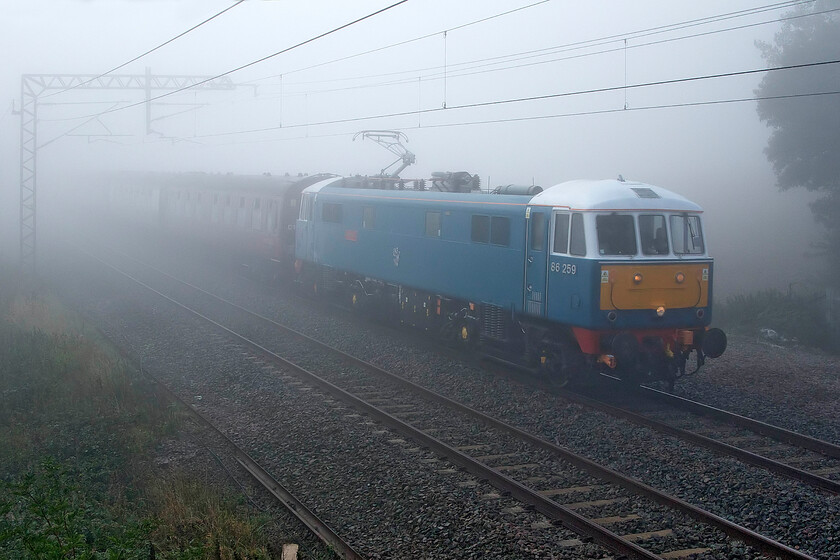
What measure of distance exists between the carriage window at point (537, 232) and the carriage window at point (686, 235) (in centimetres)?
195

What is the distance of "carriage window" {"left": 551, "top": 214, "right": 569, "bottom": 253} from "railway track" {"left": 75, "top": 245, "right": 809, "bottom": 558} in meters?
2.81

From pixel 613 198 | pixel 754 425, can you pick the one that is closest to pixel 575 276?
pixel 613 198

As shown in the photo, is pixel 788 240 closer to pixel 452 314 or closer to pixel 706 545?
Answer: pixel 452 314

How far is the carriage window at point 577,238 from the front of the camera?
11.2 meters

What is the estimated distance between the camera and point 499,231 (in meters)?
13.1

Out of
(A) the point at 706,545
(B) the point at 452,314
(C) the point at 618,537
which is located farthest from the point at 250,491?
(B) the point at 452,314

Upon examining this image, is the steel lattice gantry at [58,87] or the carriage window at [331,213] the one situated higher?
the steel lattice gantry at [58,87]

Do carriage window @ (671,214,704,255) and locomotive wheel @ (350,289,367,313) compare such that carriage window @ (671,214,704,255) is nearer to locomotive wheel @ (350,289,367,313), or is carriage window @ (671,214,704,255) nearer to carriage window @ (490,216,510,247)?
carriage window @ (490,216,510,247)

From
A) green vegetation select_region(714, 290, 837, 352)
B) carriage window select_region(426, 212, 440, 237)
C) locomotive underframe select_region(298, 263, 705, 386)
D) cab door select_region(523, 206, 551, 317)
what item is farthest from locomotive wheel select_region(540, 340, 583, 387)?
green vegetation select_region(714, 290, 837, 352)

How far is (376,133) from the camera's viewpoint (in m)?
20.6

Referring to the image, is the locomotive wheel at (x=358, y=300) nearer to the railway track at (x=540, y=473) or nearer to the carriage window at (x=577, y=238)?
the railway track at (x=540, y=473)

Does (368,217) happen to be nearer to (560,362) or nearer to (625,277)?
(560,362)

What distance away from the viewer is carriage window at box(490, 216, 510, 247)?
12.9 m

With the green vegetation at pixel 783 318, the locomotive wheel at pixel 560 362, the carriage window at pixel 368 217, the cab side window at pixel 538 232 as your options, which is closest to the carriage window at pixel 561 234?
the cab side window at pixel 538 232
